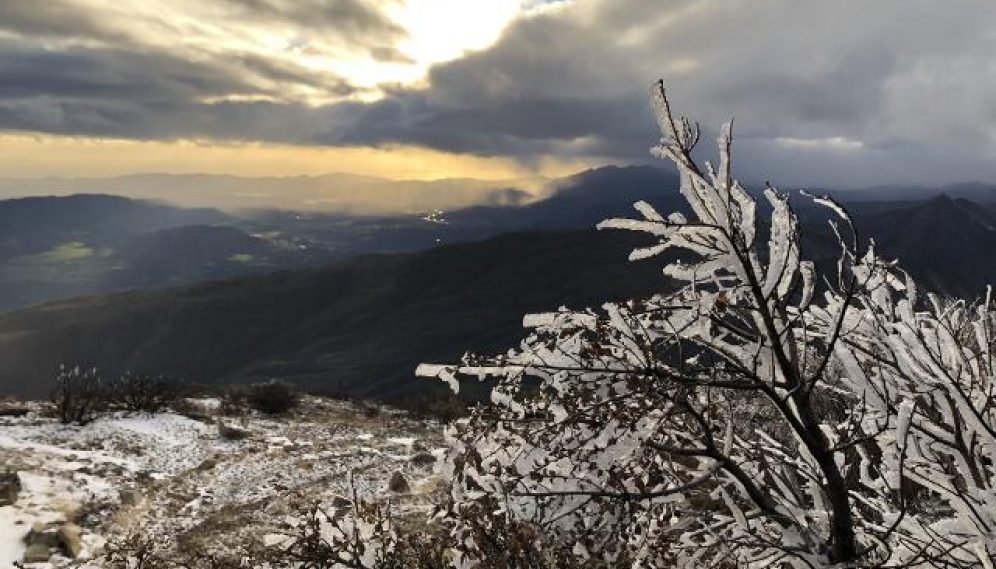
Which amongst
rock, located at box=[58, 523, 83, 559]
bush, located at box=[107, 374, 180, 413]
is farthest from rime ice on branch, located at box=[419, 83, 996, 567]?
bush, located at box=[107, 374, 180, 413]

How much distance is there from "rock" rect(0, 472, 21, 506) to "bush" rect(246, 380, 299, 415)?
12.5 metres

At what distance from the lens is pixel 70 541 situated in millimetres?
12414

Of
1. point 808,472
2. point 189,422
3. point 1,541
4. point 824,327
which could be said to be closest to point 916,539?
point 808,472

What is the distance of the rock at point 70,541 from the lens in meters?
12.2

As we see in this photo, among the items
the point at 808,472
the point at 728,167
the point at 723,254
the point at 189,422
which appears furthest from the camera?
the point at 189,422

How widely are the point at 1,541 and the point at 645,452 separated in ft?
43.4

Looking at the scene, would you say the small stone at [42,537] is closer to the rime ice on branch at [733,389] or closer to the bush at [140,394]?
the bush at [140,394]

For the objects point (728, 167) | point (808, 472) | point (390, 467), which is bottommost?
point (390, 467)

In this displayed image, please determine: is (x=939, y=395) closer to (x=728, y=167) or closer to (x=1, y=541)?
(x=728, y=167)

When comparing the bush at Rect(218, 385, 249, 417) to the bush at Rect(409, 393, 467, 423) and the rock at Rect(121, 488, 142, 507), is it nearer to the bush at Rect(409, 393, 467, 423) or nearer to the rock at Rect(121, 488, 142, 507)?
the bush at Rect(409, 393, 467, 423)

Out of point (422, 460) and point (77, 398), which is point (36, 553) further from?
point (77, 398)

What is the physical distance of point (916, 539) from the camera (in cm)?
358

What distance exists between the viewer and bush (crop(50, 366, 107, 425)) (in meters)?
20.6

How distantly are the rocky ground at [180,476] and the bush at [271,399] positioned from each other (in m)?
1.18
